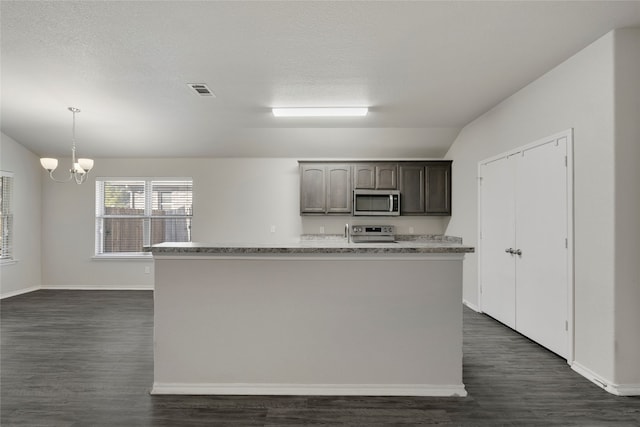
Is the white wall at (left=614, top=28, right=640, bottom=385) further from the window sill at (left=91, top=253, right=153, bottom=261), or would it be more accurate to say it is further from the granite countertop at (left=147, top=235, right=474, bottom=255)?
the window sill at (left=91, top=253, right=153, bottom=261)

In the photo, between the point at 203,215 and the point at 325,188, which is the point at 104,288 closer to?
the point at 203,215

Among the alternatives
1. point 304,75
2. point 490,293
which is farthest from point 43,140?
point 490,293

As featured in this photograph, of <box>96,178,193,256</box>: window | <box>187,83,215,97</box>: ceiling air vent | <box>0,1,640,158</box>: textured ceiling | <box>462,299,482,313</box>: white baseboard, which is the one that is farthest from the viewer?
<box>96,178,193,256</box>: window

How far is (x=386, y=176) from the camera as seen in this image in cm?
579

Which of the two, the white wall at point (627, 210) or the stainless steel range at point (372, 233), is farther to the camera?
the stainless steel range at point (372, 233)

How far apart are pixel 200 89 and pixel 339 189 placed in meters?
2.84

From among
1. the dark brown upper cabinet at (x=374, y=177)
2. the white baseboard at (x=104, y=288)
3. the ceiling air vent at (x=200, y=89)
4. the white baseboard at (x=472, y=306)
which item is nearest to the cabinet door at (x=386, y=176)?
the dark brown upper cabinet at (x=374, y=177)

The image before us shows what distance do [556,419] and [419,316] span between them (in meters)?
1.05

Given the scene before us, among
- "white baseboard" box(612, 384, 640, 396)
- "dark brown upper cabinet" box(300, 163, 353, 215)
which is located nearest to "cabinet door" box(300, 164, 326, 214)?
"dark brown upper cabinet" box(300, 163, 353, 215)

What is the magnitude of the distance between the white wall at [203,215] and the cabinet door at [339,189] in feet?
1.13

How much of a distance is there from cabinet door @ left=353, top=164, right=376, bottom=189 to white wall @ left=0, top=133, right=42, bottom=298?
572 centimetres

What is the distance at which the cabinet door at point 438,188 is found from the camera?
5.80 metres

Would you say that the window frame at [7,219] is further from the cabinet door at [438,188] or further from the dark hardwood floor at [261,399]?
the cabinet door at [438,188]

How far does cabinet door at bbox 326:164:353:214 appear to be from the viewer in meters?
5.79
